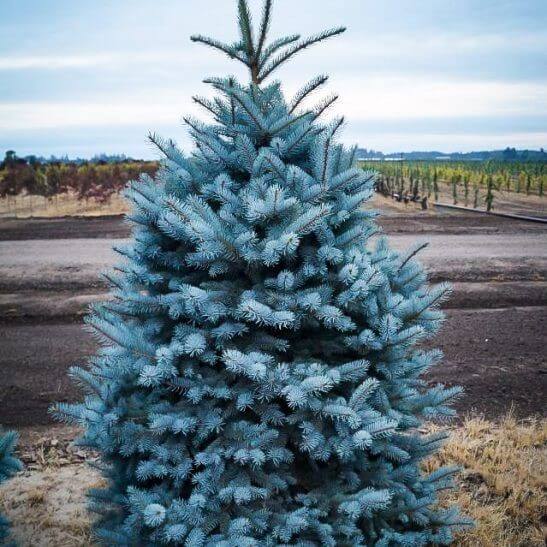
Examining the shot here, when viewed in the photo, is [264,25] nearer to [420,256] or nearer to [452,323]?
[452,323]

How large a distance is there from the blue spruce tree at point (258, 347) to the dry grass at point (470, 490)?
0.89 meters

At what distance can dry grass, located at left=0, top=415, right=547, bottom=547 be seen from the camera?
3436 mm

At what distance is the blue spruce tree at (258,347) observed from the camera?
2363 millimetres

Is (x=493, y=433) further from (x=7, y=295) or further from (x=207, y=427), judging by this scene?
(x=7, y=295)

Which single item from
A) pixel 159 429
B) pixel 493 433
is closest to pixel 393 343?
pixel 159 429

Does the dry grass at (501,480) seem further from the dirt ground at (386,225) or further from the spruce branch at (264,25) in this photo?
the dirt ground at (386,225)

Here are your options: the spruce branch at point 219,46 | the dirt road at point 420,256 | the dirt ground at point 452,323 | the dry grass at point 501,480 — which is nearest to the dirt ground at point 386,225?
the dirt ground at point 452,323

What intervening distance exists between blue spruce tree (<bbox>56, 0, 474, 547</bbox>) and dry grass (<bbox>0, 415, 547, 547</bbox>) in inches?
35.1

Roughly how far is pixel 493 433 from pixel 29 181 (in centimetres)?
2897

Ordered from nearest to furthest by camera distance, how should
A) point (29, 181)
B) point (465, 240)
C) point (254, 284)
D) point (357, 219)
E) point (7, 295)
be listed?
point (254, 284), point (357, 219), point (7, 295), point (465, 240), point (29, 181)

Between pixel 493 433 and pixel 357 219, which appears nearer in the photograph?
pixel 357 219

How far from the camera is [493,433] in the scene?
4.82m

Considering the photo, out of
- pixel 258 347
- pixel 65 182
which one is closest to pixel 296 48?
pixel 258 347

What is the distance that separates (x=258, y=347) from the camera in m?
2.45
